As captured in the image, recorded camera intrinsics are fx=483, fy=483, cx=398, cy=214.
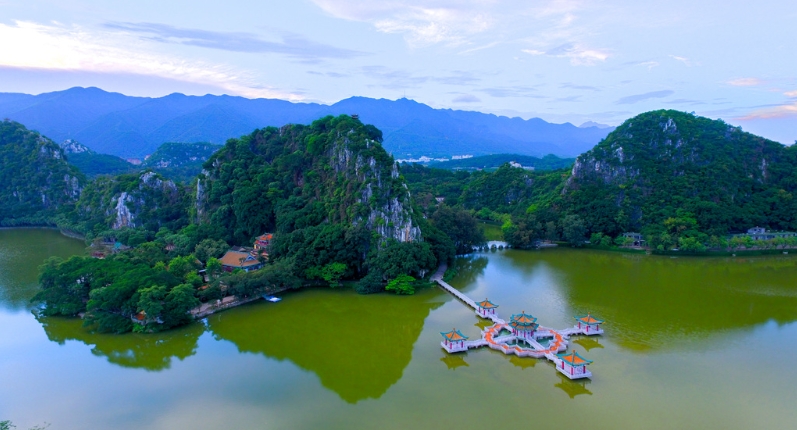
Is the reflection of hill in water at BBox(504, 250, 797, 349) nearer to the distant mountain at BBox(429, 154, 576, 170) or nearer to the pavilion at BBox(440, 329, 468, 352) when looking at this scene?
the pavilion at BBox(440, 329, 468, 352)

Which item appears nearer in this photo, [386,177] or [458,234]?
[386,177]

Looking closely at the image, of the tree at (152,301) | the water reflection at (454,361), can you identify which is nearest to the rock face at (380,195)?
the water reflection at (454,361)

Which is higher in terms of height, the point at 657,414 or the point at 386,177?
the point at 386,177

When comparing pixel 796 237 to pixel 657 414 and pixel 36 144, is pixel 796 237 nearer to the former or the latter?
pixel 657 414

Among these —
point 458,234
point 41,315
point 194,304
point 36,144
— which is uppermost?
point 36,144

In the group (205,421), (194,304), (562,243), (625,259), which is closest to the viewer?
(205,421)

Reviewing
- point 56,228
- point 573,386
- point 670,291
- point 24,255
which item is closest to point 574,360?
point 573,386

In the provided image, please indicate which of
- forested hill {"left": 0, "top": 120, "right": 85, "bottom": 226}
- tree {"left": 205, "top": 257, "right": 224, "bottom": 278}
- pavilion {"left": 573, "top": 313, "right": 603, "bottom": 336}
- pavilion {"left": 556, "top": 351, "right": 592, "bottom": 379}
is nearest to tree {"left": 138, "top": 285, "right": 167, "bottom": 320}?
tree {"left": 205, "top": 257, "right": 224, "bottom": 278}

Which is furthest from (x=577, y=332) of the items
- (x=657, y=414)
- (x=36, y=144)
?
(x=36, y=144)
